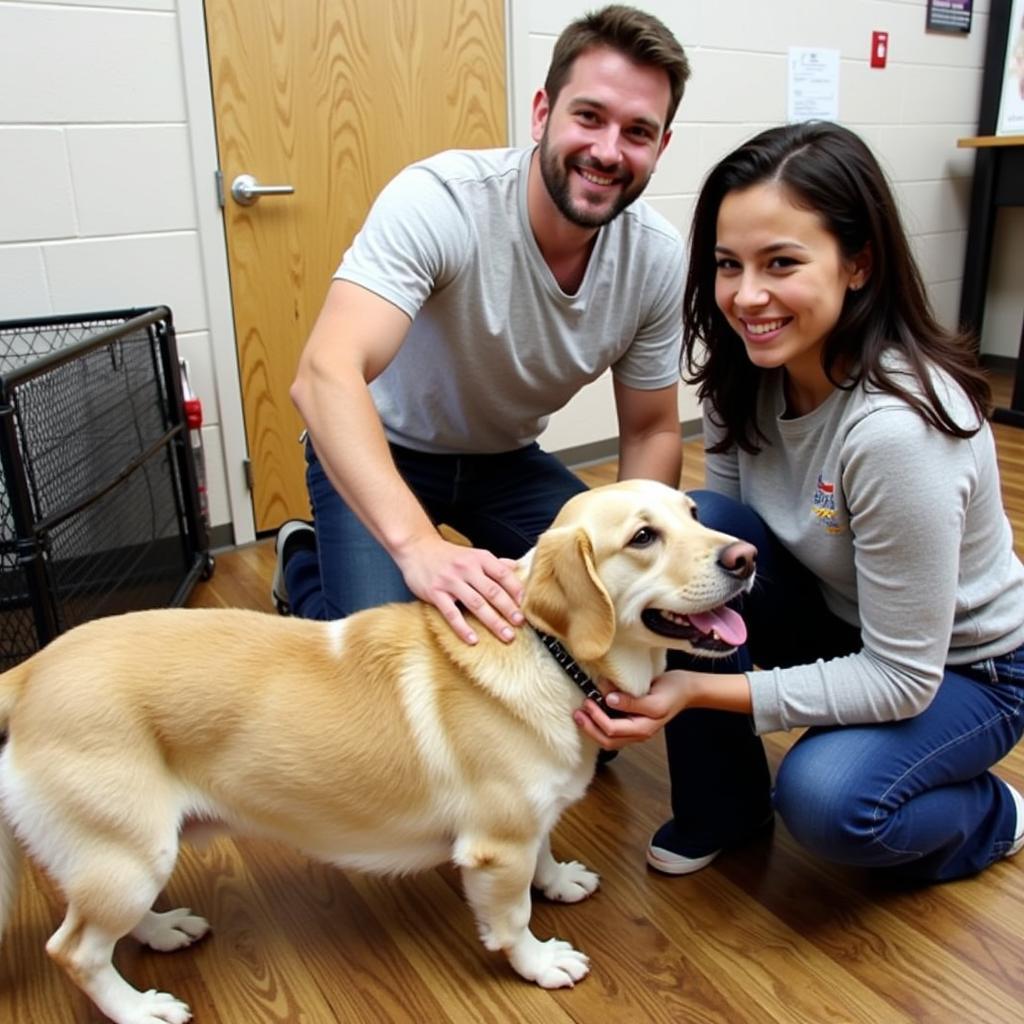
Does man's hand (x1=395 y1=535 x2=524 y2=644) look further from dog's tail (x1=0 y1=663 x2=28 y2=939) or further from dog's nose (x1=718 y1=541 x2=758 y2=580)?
dog's tail (x1=0 y1=663 x2=28 y2=939)

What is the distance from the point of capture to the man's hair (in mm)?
1491

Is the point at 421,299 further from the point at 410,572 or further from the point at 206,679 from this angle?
the point at 206,679

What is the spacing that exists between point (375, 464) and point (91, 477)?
3.34 feet

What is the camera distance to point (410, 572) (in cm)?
126

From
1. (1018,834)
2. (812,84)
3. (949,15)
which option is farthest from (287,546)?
(949,15)

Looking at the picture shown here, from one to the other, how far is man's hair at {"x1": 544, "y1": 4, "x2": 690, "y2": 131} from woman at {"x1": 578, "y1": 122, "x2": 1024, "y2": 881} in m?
0.34

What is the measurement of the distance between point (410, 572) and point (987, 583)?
0.81 meters

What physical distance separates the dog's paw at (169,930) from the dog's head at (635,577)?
26.3 inches

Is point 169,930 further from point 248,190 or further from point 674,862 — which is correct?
point 248,190

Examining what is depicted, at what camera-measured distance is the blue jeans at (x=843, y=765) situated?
1239mm

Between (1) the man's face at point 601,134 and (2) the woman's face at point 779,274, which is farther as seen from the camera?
(1) the man's face at point 601,134

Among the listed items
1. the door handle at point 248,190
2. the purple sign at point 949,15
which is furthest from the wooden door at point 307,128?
the purple sign at point 949,15

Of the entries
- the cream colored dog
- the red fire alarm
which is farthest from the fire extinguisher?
the red fire alarm

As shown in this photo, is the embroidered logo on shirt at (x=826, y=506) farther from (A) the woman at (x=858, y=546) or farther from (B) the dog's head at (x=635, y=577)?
(B) the dog's head at (x=635, y=577)
